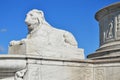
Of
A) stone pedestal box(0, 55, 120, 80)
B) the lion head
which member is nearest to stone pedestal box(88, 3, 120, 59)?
stone pedestal box(0, 55, 120, 80)

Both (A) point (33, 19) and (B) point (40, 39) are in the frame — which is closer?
(B) point (40, 39)

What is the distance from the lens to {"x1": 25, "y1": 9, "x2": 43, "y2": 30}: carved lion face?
9758mm

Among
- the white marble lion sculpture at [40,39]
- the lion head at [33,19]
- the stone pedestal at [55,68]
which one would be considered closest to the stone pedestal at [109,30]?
the stone pedestal at [55,68]

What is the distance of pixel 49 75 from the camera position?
30.0 ft

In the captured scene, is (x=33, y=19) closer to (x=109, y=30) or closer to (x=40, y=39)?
(x=40, y=39)

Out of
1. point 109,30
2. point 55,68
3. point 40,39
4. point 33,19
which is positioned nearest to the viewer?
point 55,68

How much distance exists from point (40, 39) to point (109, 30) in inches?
217

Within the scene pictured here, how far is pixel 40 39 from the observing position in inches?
370

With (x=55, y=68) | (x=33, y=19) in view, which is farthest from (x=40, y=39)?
(x=55, y=68)

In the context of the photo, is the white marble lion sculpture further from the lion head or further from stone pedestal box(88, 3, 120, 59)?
stone pedestal box(88, 3, 120, 59)

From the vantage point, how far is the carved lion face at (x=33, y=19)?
9.76 metres

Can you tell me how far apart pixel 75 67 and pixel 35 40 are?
145cm

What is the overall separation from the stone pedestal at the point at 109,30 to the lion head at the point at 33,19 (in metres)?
3.60

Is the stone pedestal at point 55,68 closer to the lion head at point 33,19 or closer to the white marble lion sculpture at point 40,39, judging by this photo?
the white marble lion sculpture at point 40,39
